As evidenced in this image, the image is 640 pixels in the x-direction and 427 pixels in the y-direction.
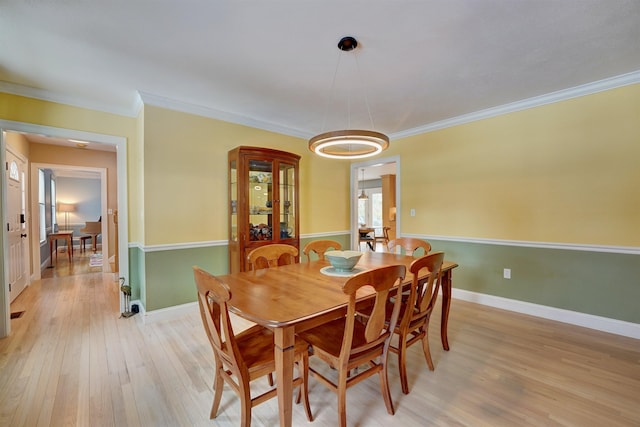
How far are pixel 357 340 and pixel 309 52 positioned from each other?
6.84ft

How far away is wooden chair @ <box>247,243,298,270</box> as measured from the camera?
2271 mm

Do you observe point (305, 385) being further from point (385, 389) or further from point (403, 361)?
point (403, 361)

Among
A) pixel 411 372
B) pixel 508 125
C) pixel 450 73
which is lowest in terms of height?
pixel 411 372

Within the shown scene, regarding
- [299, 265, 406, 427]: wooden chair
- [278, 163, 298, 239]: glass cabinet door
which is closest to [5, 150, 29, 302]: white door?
[278, 163, 298, 239]: glass cabinet door

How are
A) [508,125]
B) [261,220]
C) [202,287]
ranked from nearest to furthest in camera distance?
[202,287], [508,125], [261,220]

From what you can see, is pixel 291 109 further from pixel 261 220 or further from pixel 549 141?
pixel 549 141

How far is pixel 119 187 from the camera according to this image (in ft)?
10.3

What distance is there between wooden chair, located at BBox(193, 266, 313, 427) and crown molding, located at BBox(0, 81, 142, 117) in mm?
2613

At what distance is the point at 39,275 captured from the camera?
453 cm

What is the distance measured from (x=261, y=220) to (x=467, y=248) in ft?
8.85

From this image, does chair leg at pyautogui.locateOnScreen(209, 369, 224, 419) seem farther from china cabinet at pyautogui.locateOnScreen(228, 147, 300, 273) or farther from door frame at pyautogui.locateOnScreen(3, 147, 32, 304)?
door frame at pyautogui.locateOnScreen(3, 147, 32, 304)

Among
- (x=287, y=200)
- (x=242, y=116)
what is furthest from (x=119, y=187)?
(x=287, y=200)

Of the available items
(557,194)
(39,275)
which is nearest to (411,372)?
(557,194)

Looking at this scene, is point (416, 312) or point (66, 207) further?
point (66, 207)
